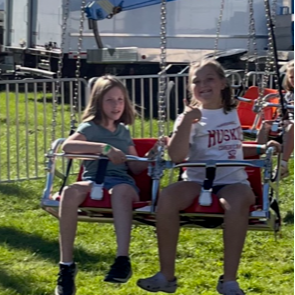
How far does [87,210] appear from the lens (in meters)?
4.05

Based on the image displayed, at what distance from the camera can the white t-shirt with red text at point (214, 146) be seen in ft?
13.5

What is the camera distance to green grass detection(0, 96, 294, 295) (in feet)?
16.0

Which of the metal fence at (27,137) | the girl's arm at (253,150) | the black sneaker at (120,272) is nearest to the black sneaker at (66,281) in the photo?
the black sneaker at (120,272)

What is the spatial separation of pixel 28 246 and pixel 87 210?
71.3 inches

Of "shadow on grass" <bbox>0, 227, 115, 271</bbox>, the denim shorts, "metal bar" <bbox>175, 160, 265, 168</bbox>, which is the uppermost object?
"metal bar" <bbox>175, 160, 265, 168</bbox>

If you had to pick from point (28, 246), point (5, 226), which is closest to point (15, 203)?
point (5, 226)

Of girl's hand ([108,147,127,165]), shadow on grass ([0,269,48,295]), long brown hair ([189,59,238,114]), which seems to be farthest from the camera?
shadow on grass ([0,269,48,295])

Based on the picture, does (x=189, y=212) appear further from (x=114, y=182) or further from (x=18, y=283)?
(x=18, y=283)

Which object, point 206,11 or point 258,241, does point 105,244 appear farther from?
point 206,11

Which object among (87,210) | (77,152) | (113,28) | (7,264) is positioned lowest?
(7,264)

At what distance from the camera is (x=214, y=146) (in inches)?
163

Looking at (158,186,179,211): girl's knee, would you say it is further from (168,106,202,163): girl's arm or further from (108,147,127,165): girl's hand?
(108,147,127,165): girl's hand

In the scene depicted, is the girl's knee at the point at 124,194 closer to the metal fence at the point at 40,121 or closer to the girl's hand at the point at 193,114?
the girl's hand at the point at 193,114

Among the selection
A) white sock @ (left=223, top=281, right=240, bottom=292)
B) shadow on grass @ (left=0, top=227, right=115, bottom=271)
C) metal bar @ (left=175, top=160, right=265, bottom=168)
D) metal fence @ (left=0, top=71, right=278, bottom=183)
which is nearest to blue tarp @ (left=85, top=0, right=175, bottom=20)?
metal fence @ (left=0, top=71, right=278, bottom=183)
